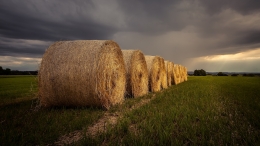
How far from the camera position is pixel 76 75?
5.81m

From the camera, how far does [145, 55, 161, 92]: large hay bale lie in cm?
1081

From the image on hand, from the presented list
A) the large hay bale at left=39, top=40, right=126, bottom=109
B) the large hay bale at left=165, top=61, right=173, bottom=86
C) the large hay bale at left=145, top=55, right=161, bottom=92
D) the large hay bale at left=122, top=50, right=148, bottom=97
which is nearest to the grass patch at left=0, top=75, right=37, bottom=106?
the large hay bale at left=39, top=40, right=126, bottom=109

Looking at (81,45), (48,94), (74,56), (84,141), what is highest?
(81,45)

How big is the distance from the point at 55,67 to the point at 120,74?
250cm

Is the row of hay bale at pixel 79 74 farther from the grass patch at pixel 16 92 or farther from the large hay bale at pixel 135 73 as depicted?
the large hay bale at pixel 135 73

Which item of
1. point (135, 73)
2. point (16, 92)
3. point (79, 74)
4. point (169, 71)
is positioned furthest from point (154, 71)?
point (16, 92)

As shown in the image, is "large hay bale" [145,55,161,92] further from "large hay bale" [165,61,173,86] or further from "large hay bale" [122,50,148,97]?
"large hay bale" [165,61,173,86]

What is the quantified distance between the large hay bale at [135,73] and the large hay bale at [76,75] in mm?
1977

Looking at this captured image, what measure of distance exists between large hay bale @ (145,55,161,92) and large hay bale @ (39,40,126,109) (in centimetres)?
465

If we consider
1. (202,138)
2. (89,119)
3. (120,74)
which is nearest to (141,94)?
(120,74)

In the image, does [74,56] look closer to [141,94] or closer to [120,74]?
[120,74]

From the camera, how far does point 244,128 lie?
367 centimetres

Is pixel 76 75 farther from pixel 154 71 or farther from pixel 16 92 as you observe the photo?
pixel 16 92

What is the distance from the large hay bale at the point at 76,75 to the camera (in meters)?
5.79
